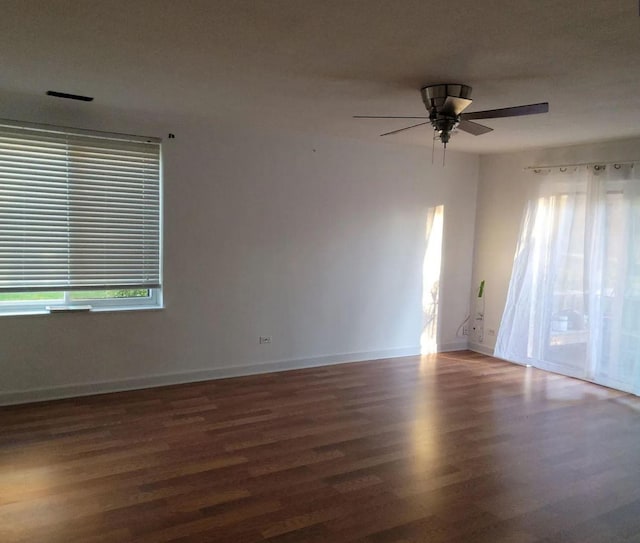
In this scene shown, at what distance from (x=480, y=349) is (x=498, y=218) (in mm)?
1604

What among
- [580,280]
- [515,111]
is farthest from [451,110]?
[580,280]

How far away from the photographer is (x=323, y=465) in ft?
10.3

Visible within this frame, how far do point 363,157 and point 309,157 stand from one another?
0.64 m

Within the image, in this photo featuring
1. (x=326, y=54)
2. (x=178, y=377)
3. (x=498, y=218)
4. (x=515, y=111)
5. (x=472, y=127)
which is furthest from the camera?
(x=498, y=218)

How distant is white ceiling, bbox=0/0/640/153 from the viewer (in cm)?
216

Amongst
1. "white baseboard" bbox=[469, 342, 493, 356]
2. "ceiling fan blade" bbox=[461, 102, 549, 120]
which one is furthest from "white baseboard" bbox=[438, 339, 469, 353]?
"ceiling fan blade" bbox=[461, 102, 549, 120]

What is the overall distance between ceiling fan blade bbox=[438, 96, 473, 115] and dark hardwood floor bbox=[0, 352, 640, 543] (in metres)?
2.22

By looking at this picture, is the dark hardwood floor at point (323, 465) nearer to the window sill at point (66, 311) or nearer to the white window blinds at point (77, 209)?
the window sill at point (66, 311)

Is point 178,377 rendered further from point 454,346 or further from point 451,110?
point 454,346

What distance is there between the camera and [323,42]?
251cm

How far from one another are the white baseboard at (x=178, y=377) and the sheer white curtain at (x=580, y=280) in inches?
55.1

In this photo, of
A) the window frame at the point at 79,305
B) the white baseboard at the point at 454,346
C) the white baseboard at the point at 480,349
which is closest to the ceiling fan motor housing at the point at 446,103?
the window frame at the point at 79,305

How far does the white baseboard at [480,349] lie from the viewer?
6.14 m


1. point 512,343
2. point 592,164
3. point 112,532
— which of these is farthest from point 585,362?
point 112,532
